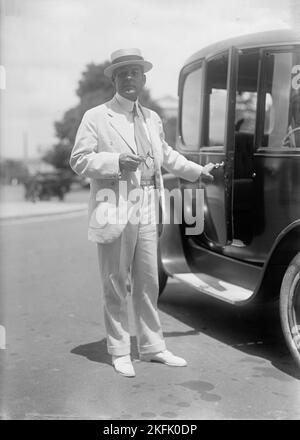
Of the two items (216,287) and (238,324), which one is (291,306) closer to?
(216,287)

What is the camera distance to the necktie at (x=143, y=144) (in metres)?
3.75

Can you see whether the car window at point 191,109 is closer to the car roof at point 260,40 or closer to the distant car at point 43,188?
the car roof at point 260,40

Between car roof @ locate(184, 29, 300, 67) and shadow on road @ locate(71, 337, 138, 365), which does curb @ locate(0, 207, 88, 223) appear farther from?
car roof @ locate(184, 29, 300, 67)

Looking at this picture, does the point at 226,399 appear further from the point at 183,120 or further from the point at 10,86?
the point at 183,120

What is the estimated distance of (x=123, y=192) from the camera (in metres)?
3.70

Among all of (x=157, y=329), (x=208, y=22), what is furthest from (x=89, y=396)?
(x=208, y=22)

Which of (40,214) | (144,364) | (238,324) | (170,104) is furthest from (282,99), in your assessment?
(40,214)

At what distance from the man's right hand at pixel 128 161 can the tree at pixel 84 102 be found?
872 mm

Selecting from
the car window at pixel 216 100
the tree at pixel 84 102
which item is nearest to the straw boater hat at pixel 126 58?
the tree at pixel 84 102

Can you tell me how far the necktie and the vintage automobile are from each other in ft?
2.32

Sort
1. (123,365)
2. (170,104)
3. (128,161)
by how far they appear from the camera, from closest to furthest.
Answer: (128,161) → (123,365) → (170,104)

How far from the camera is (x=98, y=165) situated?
354 centimetres

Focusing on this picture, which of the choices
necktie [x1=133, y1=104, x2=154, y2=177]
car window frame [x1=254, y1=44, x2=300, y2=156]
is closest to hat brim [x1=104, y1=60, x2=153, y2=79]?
necktie [x1=133, y1=104, x2=154, y2=177]

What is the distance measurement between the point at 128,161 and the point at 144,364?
1.37m
